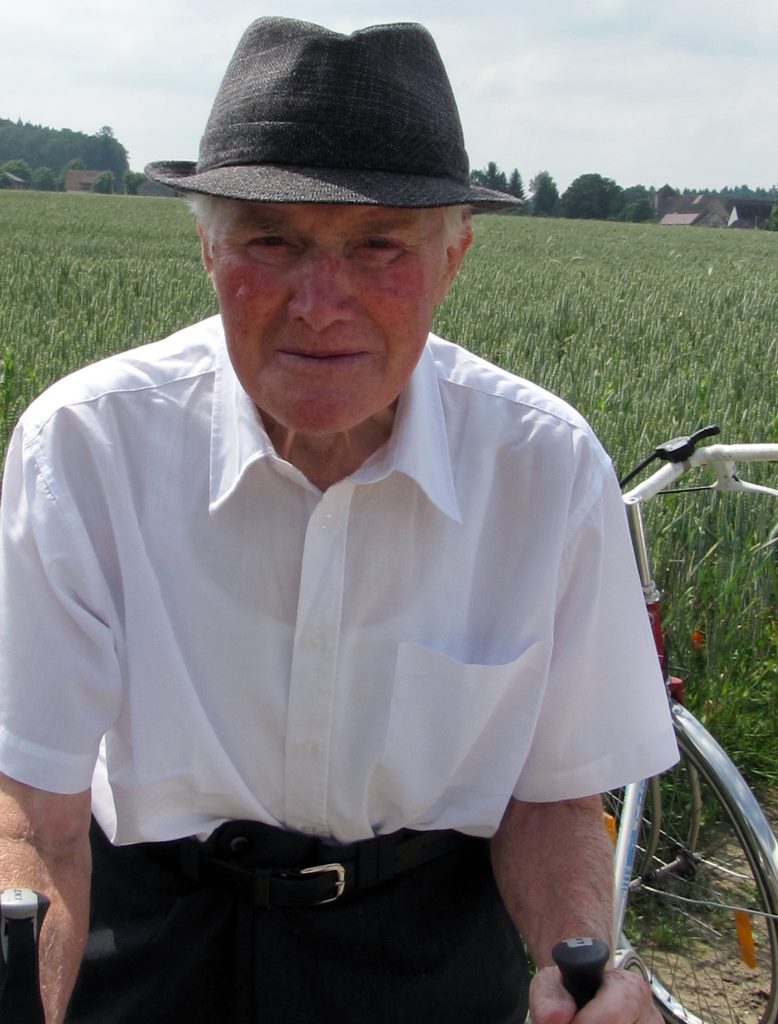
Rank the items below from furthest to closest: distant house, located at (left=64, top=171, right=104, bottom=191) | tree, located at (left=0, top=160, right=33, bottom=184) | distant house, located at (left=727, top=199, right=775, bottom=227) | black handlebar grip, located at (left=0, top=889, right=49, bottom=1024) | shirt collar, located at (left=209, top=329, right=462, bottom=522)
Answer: distant house, located at (left=64, top=171, right=104, bottom=191), tree, located at (left=0, top=160, right=33, bottom=184), distant house, located at (left=727, top=199, right=775, bottom=227), shirt collar, located at (left=209, top=329, right=462, bottom=522), black handlebar grip, located at (left=0, top=889, right=49, bottom=1024)

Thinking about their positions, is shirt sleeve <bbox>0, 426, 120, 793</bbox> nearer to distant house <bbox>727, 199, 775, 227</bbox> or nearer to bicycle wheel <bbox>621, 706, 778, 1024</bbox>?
bicycle wheel <bbox>621, 706, 778, 1024</bbox>

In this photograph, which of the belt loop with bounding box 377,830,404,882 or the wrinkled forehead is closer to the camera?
the wrinkled forehead

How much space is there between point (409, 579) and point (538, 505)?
0.18 m

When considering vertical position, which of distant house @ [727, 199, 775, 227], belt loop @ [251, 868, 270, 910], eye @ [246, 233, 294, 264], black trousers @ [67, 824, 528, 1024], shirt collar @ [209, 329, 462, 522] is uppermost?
distant house @ [727, 199, 775, 227]

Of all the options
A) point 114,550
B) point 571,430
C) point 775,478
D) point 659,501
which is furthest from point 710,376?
point 114,550

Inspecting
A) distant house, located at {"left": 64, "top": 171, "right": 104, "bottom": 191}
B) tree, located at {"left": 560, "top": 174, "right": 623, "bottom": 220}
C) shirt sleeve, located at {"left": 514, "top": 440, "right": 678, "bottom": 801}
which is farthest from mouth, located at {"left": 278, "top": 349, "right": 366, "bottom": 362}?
distant house, located at {"left": 64, "top": 171, "right": 104, "bottom": 191}

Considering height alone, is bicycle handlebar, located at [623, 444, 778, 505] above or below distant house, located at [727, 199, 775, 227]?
below

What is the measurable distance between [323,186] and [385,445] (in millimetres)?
331

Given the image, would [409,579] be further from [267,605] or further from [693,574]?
[693,574]

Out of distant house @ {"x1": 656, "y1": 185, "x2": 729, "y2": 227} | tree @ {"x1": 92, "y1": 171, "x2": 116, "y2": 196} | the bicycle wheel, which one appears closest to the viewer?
the bicycle wheel

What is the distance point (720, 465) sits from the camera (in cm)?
205

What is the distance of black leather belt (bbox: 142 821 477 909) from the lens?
1.45m

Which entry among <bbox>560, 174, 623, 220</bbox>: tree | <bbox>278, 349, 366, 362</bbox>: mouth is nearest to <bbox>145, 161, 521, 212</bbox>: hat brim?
<bbox>278, 349, 366, 362</bbox>: mouth

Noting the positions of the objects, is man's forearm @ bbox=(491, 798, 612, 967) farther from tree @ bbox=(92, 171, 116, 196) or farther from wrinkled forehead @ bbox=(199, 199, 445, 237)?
tree @ bbox=(92, 171, 116, 196)
